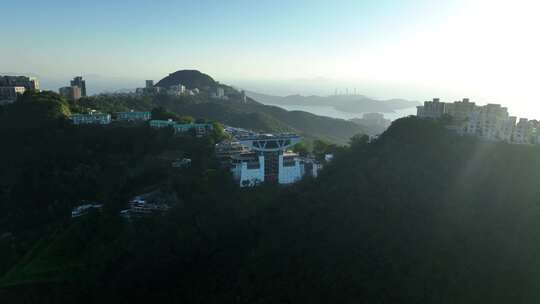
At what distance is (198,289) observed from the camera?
12.9 metres

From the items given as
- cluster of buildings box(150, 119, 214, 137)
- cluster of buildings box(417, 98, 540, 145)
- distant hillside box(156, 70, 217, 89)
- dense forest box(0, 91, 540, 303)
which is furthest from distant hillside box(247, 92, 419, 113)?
dense forest box(0, 91, 540, 303)

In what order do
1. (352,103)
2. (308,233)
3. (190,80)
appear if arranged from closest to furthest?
(308,233) → (190,80) → (352,103)

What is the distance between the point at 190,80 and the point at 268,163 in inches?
2055

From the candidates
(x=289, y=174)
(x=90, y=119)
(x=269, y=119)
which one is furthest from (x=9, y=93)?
(x=289, y=174)

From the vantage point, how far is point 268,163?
2156 cm

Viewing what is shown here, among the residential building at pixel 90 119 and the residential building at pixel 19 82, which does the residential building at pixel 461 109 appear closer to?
the residential building at pixel 90 119

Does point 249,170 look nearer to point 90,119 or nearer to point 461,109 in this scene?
point 461,109

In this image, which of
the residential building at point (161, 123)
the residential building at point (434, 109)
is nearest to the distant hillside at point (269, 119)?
the residential building at point (161, 123)

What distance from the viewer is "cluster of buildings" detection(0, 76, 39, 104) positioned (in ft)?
121

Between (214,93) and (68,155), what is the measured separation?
1543 inches

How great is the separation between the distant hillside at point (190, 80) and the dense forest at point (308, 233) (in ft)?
155

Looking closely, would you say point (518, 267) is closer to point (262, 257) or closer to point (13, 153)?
point (262, 257)

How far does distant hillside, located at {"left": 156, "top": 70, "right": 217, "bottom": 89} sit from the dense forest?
1858 inches

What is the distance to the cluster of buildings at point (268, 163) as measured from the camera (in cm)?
2067
